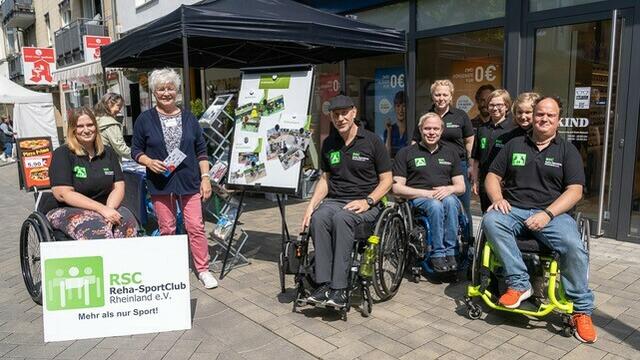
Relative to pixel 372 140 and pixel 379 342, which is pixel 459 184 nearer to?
pixel 372 140

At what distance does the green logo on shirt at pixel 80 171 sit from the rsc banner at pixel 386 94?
470 cm

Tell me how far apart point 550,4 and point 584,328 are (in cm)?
366

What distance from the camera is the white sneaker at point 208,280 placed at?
4012mm

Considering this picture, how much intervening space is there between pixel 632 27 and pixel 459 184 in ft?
7.89

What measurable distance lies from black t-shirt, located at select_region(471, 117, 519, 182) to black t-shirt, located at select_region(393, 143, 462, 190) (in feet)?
0.83

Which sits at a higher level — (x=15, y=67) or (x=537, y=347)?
(x=15, y=67)

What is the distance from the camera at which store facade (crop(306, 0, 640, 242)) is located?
15.6ft

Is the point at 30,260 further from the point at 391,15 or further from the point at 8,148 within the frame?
the point at 8,148

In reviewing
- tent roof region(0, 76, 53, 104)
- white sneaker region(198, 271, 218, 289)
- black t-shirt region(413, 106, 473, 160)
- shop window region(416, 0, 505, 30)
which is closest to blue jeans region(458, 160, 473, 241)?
black t-shirt region(413, 106, 473, 160)

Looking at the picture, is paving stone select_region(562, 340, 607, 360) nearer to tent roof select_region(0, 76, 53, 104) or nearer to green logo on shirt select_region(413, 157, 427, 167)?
green logo on shirt select_region(413, 157, 427, 167)

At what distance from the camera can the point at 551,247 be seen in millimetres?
3033

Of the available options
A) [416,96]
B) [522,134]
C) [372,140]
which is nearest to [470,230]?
[522,134]

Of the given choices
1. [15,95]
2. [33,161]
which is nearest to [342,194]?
[33,161]

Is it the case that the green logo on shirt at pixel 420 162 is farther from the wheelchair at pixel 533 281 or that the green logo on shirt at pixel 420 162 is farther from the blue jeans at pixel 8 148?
the blue jeans at pixel 8 148
